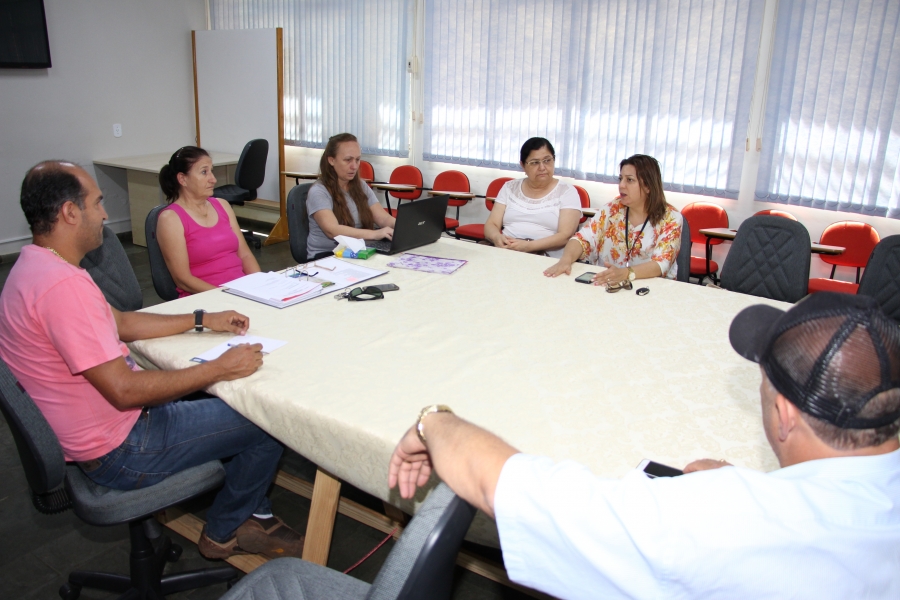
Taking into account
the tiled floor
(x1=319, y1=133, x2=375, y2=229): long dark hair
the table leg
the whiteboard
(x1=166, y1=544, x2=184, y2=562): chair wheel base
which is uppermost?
the whiteboard

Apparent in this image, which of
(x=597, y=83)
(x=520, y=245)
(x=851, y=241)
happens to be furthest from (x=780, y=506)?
(x=597, y=83)

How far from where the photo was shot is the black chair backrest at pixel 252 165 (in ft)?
19.3

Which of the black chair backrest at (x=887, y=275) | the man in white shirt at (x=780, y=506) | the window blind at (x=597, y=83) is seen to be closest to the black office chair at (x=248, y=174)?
the window blind at (x=597, y=83)

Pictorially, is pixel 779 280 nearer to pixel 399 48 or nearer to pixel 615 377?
pixel 615 377

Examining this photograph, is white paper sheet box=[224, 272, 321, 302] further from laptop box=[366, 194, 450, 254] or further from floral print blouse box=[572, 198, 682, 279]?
floral print blouse box=[572, 198, 682, 279]

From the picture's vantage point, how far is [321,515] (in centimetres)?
183

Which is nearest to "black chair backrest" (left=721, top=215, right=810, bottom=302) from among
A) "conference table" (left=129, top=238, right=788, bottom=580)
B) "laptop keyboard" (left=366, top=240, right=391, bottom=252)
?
"conference table" (left=129, top=238, right=788, bottom=580)

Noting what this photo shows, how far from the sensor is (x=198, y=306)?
221 centimetres

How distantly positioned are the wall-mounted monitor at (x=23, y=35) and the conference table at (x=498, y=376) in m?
4.46

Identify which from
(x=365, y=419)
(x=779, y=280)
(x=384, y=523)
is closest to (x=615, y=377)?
(x=365, y=419)

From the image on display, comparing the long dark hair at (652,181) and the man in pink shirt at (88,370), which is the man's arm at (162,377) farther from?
the long dark hair at (652,181)

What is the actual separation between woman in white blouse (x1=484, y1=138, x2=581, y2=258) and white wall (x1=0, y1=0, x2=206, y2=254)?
14.7 feet

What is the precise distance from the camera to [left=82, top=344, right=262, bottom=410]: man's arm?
1575 millimetres

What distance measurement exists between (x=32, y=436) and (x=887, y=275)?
10.8ft
